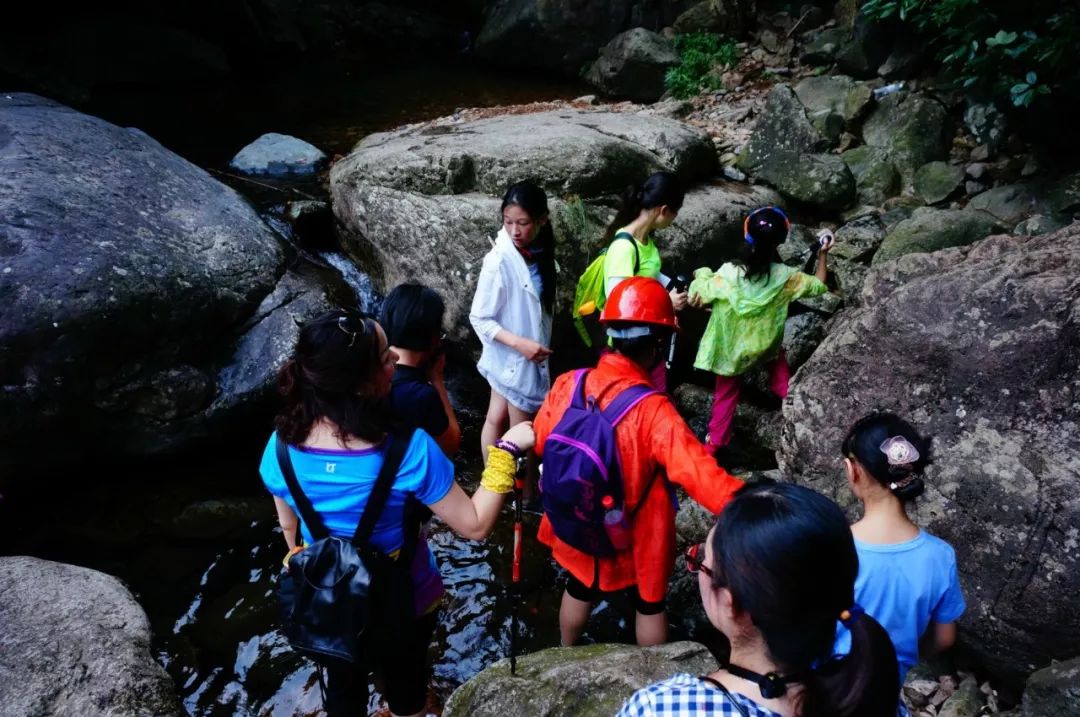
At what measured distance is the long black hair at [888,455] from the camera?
225cm

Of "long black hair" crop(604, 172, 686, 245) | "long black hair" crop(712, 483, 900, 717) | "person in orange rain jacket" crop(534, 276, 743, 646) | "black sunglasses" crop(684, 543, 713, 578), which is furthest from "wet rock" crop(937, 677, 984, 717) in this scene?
"long black hair" crop(604, 172, 686, 245)

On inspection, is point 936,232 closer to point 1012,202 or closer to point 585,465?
point 1012,202

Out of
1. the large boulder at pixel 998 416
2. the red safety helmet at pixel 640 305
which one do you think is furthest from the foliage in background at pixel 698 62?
the red safety helmet at pixel 640 305

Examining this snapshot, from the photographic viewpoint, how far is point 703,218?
6582mm

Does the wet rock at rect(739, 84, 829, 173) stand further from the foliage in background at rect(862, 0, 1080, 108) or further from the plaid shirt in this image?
the plaid shirt

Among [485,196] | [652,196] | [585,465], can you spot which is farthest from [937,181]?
[585,465]

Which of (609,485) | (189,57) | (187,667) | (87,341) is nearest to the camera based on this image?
(609,485)

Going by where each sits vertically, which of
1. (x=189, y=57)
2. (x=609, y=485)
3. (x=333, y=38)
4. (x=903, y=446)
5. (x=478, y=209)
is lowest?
(x=609, y=485)

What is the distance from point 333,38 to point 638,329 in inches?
701

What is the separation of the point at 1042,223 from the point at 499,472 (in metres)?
5.74

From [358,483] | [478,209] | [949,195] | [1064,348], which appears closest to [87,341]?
[478,209]

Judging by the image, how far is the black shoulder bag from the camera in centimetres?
238

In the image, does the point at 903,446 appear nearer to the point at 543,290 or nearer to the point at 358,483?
the point at 358,483

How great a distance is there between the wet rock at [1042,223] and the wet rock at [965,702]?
13.7 ft
